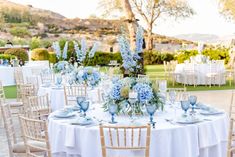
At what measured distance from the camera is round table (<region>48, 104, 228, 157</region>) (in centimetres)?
395

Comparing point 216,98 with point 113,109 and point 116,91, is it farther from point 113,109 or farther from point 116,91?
point 113,109

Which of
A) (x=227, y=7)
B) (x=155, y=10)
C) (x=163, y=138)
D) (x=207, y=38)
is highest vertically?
(x=155, y=10)

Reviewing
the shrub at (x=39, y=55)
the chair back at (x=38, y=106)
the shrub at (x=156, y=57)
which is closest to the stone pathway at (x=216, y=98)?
the chair back at (x=38, y=106)

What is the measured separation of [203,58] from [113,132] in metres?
11.3

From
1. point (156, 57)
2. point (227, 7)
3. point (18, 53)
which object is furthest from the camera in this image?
point (156, 57)

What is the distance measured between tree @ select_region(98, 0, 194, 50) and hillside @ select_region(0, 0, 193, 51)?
7.44ft

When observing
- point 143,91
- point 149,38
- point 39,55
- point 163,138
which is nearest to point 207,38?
point 149,38

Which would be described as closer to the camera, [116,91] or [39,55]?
[116,91]

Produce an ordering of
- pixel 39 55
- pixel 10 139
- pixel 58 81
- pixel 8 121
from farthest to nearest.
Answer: pixel 39 55 < pixel 58 81 < pixel 8 121 < pixel 10 139

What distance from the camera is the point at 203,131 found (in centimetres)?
411

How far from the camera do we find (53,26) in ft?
113

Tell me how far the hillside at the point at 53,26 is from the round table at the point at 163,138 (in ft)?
91.1

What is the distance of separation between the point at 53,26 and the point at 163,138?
103 ft

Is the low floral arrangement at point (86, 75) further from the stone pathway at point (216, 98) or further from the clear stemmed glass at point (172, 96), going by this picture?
the clear stemmed glass at point (172, 96)
